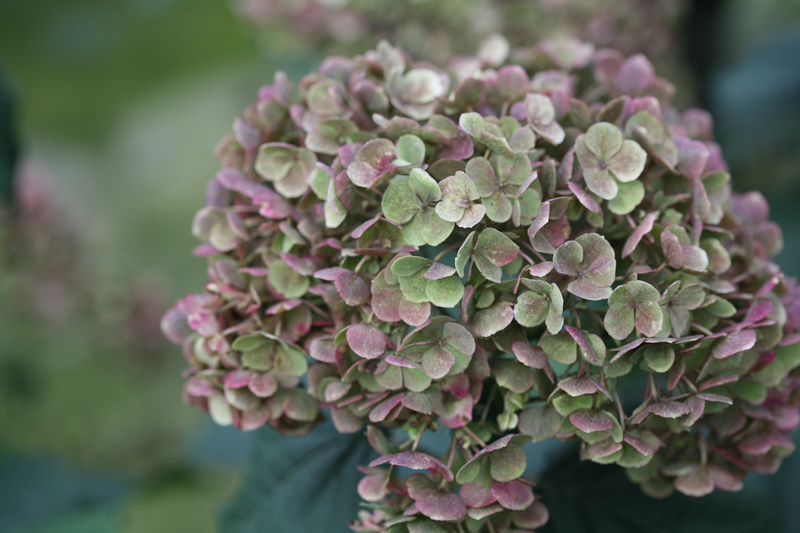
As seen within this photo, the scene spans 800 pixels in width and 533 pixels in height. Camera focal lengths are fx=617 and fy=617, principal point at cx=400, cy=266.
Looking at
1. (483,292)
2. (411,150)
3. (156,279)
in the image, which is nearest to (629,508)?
(483,292)

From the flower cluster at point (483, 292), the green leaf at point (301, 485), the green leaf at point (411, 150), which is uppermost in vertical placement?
the green leaf at point (411, 150)

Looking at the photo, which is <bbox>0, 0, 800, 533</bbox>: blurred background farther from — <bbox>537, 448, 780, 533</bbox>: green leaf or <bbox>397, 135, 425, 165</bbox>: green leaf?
<bbox>397, 135, 425, 165</bbox>: green leaf

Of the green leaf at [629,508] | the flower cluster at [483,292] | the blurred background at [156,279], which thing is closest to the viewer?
the flower cluster at [483,292]

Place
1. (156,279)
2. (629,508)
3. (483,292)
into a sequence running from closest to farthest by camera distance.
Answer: (483,292)
(629,508)
(156,279)

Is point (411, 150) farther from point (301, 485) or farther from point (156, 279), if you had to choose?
point (156, 279)

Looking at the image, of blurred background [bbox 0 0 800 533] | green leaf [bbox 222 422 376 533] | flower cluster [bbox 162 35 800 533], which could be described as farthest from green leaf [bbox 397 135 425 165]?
blurred background [bbox 0 0 800 533]

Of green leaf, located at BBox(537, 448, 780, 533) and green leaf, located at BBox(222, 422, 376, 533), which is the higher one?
green leaf, located at BBox(222, 422, 376, 533)

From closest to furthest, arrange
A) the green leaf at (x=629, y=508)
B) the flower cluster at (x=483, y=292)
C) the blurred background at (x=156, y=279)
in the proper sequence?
1. the flower cluster at (x=483, y=292)
2. the green leaf at (x=629, y=508)
3. the blurred background at (x=156, y=279)

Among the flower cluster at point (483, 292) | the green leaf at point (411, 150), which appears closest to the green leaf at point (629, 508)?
the flower cluster at point (483, 292)

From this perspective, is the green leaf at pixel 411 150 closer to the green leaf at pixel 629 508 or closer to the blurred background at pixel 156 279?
the green leaf at pixel 629 508
